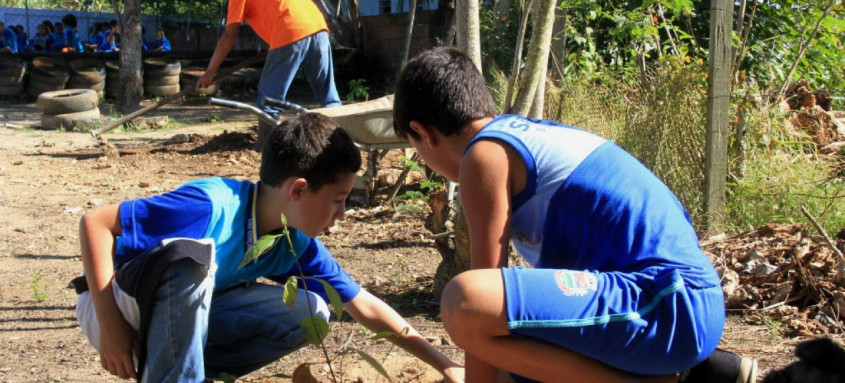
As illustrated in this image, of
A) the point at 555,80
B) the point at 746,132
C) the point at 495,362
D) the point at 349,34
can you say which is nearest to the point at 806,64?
the point at 555,80

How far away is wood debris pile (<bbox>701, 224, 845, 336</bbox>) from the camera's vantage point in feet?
11.8

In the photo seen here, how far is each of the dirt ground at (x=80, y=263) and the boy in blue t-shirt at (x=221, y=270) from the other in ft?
0.84

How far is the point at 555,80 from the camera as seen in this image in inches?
280

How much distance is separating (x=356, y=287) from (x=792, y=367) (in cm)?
136

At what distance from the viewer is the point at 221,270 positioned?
8.46 feet

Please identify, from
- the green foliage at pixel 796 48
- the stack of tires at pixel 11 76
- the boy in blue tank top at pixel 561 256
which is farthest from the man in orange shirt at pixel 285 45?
the stack of tires at pixel 11 76

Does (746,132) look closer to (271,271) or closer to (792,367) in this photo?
(792,367)

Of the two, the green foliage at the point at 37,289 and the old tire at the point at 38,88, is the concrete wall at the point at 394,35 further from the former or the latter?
the green foliage at the point at 37,289

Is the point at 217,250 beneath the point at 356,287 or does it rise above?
above

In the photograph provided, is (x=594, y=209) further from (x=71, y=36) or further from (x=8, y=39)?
(x=71, y=36)

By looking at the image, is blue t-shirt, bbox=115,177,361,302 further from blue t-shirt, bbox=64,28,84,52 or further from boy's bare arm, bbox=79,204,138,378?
blue t-shirt, bbox=64,28,84,52

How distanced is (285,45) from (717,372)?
581cm

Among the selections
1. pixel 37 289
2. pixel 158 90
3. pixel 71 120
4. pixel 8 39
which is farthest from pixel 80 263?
pixel 8 39

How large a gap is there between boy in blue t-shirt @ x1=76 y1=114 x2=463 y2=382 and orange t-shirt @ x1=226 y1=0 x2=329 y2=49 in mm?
4958
